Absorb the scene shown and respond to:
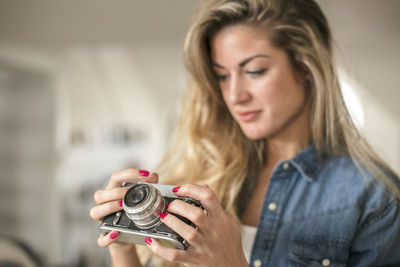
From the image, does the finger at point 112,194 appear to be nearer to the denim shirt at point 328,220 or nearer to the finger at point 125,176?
the finger at point 125,176

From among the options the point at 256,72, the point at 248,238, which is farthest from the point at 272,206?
the point at 256,72

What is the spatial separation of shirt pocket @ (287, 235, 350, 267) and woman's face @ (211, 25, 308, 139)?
283mm

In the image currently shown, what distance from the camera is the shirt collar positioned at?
91cm

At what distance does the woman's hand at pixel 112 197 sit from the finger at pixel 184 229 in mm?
134

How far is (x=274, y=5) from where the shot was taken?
0.91 meters

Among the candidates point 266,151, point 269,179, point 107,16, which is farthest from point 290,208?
point 107,16

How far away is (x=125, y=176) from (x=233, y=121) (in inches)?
18.5

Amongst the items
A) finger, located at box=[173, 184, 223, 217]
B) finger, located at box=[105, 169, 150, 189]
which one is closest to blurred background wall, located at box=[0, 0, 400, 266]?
finger, located at box=[105, 169, 150, 189]

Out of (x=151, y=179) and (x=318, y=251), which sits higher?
(x=151, y=179)

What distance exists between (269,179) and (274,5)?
1.52 feet

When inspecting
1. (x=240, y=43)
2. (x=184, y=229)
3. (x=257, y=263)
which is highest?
(x=240, y=43)

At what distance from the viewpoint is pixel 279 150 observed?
1008mm

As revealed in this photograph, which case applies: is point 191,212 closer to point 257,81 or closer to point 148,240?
point 148,240

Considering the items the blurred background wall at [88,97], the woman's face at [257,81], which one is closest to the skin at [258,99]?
the woman's face at [257,81]
